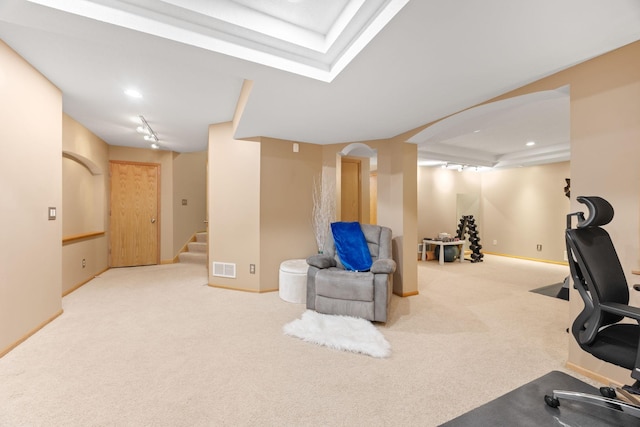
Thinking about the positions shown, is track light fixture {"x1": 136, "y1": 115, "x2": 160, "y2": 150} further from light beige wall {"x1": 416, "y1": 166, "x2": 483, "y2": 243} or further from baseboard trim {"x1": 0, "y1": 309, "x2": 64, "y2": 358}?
light beige wall {"x1": 416, "y1": 166, "x2": 483, "y2": 243}

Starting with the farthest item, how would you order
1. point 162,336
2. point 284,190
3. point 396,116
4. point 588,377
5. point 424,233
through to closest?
point 424,233
point 284,190
point 396,116
point 162,336
point 588,377

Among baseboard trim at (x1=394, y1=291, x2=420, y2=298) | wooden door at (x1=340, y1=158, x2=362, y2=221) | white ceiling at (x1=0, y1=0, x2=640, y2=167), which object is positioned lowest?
baseboard trim at (x1=394, y1=291, x2=420, y2=298)

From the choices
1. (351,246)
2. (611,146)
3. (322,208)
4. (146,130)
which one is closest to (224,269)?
(322,208)

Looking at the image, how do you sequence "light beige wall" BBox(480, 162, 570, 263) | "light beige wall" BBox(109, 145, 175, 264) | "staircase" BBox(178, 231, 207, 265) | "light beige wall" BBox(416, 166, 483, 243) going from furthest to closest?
1. "light beige wall" BBox(416, 166, 483, 243)
2. "light beige wall" BBox(480, 162, 570, 263)
3. "staircase" BBox(178, 231, 207, 265)
4. "light beige wall" BBox(109, 145, 175, 264)

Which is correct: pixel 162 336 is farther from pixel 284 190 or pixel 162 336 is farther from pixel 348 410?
pixel 284 190

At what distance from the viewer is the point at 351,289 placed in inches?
117

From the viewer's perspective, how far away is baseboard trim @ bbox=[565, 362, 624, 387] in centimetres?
188

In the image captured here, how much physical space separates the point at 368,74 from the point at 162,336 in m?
3.00

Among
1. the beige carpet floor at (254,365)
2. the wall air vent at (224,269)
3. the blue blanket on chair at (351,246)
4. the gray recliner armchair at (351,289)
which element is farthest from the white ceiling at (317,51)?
the beige carpet floor at (254,365)

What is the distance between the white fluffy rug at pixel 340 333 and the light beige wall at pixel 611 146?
150 centimetres

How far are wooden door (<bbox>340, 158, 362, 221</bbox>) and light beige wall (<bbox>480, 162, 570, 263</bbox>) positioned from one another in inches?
176

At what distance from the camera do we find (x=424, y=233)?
6980 millimetres

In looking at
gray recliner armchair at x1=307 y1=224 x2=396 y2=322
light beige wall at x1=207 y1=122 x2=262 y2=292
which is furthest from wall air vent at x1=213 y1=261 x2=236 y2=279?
gray recliner armchair at x1=307 y1=224 x2=396 y2=322

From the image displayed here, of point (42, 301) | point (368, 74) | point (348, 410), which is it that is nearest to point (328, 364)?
point (348, 410)
